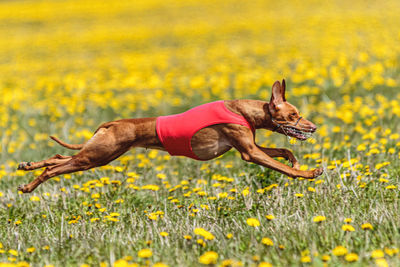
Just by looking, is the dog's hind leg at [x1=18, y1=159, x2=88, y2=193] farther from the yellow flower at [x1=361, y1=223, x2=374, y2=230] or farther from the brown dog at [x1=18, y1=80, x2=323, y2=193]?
the yellow flower at [x1=361, y1=223, x2=374, y2=230]

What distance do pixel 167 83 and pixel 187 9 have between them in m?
→ 18.0

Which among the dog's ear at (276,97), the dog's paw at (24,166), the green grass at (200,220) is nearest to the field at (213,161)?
the green grass at (200,220)

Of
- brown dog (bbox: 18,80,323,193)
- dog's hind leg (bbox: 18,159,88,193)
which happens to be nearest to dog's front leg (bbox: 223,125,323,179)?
brown dog (bbox: 18,80,323,193)

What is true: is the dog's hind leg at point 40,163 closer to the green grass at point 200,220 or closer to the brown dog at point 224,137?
the brown dog at point 224,137

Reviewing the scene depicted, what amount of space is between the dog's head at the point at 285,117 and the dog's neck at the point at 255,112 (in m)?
0.05

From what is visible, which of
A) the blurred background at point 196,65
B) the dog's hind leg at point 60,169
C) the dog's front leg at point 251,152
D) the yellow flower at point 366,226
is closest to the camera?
the yellow flower at point 366,226

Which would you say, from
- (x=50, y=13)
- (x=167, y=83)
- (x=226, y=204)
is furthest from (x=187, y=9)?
(x=226, y=204)

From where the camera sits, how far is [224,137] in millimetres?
3801

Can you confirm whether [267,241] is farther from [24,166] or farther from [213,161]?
[213,161]

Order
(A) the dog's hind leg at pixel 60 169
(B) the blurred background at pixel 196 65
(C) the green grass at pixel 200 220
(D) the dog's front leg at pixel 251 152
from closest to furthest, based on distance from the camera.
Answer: (C) the green grass at pixel 200 220 < (D) the dog's front leg at pixel 251 152 < (A) the dog's hind leg at pixel 60 169 < (B) the blurred background at pixel 196 65

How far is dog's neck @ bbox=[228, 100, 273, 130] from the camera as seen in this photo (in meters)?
3.74

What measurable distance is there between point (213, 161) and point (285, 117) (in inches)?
87.3

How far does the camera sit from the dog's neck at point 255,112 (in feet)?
12.3

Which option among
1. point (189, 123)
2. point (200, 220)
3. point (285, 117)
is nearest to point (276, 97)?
point (285, 117)
